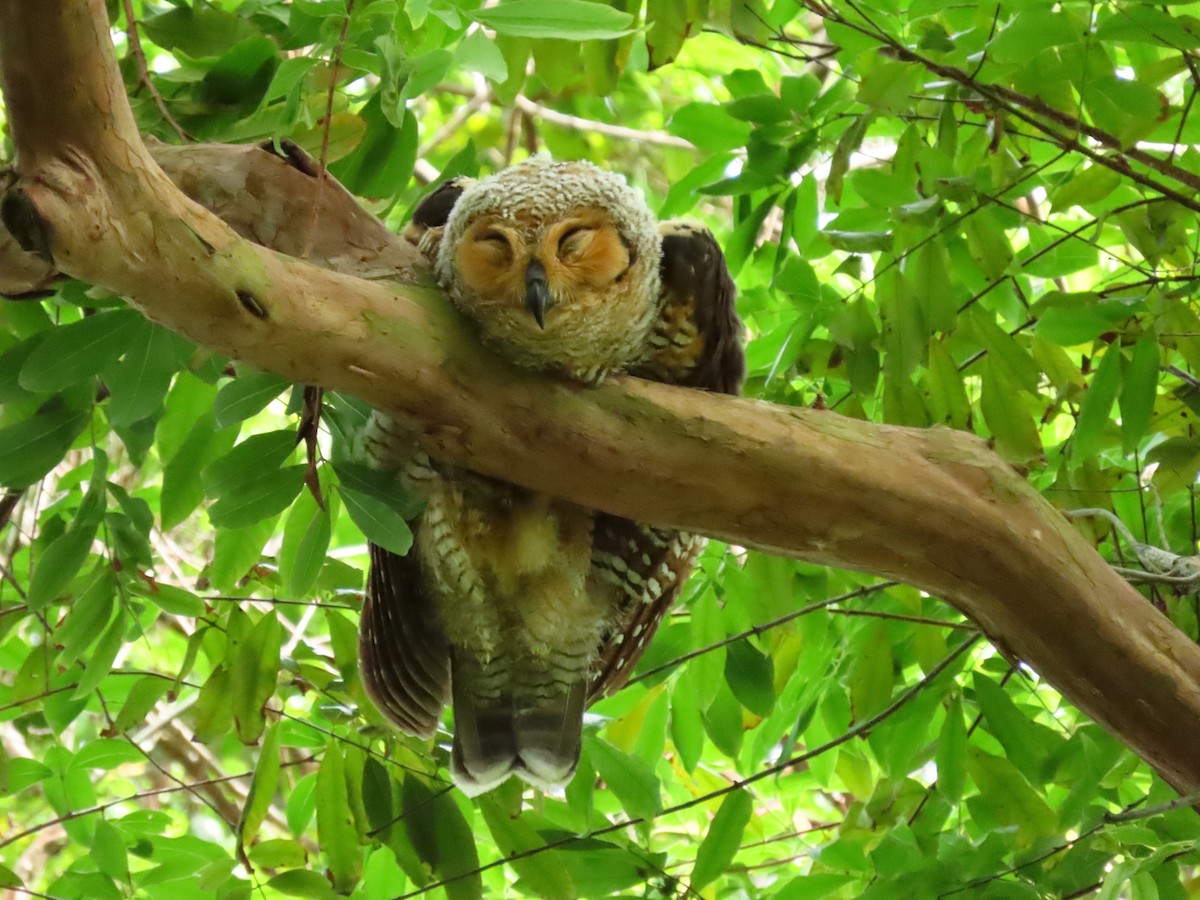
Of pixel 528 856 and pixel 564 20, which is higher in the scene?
pixel 564 20

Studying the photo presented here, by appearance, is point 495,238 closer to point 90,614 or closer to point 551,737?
point 90,614

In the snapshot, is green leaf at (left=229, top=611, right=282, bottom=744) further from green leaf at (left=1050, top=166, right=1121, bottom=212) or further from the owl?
green leaf at (left=1050, top=166, right=1121, bottom=212)

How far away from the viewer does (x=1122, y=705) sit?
1578mm

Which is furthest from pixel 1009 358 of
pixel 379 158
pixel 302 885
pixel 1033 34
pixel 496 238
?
pixel 302 885

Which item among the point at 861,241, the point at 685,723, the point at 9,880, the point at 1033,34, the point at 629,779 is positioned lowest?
the point at 9,880

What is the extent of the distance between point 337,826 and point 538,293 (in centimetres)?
96

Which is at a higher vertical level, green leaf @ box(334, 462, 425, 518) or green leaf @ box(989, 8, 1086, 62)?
green leaf @ box(989, 8, 1086, 62)

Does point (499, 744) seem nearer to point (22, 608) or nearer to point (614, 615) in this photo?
point (614, 615)

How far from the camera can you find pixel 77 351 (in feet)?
4.81

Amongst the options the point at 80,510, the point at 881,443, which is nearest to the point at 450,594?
the point at 80,510

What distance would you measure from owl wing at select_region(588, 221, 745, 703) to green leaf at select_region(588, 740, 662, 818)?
1.08ft

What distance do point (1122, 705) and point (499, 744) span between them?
42.6 inches

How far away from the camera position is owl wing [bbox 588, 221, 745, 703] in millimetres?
1851

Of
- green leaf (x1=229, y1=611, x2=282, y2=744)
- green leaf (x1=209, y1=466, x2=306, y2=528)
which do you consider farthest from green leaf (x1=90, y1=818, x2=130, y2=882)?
green leaf (x1=209, y1=466, x2=306, y2=528)
